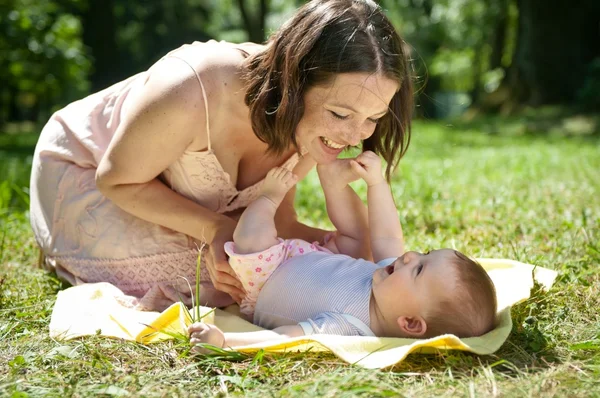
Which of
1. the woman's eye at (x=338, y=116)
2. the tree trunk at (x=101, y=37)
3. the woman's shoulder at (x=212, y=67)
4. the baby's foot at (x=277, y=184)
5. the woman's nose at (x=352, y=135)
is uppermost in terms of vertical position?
the woman's shoulder at (x=212, y=67)

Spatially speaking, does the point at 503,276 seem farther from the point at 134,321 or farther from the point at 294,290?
the point at 134,321

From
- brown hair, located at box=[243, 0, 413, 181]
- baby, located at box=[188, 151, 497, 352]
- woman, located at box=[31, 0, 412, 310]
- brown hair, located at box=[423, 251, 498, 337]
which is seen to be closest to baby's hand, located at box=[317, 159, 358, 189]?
baby, located at box=[188, 151, 497, 352]

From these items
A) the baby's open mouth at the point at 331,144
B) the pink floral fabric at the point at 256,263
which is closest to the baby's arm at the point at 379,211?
the baby's open mouth at the point at 331,144

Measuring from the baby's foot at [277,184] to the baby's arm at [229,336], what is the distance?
2.02 feet

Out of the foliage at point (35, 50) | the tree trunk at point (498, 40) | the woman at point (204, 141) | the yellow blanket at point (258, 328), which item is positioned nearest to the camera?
the yellow blanket at point (258, 328)

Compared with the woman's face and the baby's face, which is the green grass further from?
the woman's face

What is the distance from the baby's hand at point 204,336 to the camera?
221cm

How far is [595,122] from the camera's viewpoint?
11156 millimetres

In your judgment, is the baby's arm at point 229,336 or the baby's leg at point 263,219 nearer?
the baby's arm at point 229,336

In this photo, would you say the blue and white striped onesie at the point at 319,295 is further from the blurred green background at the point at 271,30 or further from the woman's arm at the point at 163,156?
the blurred green background at the point at 271,30

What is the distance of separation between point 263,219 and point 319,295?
1.30ft

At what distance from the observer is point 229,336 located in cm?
228

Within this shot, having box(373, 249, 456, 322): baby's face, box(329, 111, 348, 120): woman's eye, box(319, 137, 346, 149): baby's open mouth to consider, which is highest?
box(329, 111, 348, 120): woman's eye

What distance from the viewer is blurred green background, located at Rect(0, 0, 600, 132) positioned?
31.7 ft
